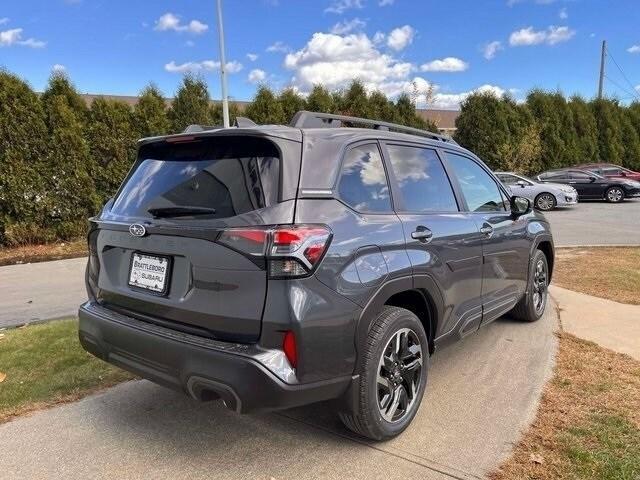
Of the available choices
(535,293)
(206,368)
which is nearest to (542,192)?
(535,293)

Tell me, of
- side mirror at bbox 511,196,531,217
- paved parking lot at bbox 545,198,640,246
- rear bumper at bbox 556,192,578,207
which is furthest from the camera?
rear bumper at bbox 556,192,578,207

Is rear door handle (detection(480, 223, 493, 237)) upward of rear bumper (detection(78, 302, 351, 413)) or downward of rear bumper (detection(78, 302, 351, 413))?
upward

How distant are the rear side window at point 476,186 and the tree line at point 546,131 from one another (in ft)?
62.7

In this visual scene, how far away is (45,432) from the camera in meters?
3.30

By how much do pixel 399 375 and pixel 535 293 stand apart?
2.92 m

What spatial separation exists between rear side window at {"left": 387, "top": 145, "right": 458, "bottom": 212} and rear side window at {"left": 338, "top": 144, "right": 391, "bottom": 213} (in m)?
0.18

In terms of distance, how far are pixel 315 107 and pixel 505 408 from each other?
1477cm

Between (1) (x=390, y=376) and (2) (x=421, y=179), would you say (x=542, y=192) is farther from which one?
(1) (x=390, y=376)

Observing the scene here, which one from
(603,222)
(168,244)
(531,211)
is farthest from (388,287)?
(603,222)

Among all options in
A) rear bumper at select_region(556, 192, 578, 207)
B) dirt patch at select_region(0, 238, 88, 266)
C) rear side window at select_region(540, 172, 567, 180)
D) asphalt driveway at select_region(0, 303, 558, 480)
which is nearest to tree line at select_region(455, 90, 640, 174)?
rear side window at select_region(540, 172, 567, 180)

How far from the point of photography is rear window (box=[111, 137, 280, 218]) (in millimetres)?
2689

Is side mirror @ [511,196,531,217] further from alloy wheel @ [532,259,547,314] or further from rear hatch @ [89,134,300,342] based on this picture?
rear hatch @ [89,134,300,342]

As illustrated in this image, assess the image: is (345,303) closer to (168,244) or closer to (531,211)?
(168,244)

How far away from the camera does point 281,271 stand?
98.6 inches
